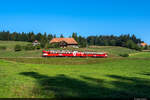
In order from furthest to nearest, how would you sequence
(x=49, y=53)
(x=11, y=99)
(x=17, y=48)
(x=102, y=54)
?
(x=17, y=48)
(x=102, y=54)
(x=49, y=53)
(x=11, y=99)

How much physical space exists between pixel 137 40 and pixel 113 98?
19109 centimetres

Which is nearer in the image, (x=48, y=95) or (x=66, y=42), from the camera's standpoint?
(x=48, y=95)

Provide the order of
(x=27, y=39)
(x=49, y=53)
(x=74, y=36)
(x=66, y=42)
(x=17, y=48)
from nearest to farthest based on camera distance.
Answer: (x=49, y=53) → (x=17, y=48) → (x=66, y=42) → (x=74, y=36) → (x=27, y=39)

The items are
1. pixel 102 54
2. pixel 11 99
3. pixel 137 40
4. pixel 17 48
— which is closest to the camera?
pixel 11 99

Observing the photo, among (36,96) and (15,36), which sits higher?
(15,36)

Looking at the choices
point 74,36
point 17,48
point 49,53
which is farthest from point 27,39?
point 49,53

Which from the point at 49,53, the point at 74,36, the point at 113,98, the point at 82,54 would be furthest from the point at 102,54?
the point at 74,36

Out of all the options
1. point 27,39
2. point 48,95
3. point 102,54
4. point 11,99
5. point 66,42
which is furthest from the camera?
point 27,39

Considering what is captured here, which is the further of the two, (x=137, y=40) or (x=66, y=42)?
(x=137, y=40)

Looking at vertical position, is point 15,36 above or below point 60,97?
above

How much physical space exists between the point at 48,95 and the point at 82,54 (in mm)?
49486

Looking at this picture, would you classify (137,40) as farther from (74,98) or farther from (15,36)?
(74,98)

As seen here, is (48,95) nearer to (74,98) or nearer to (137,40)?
(74,98)

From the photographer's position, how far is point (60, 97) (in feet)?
25.2
